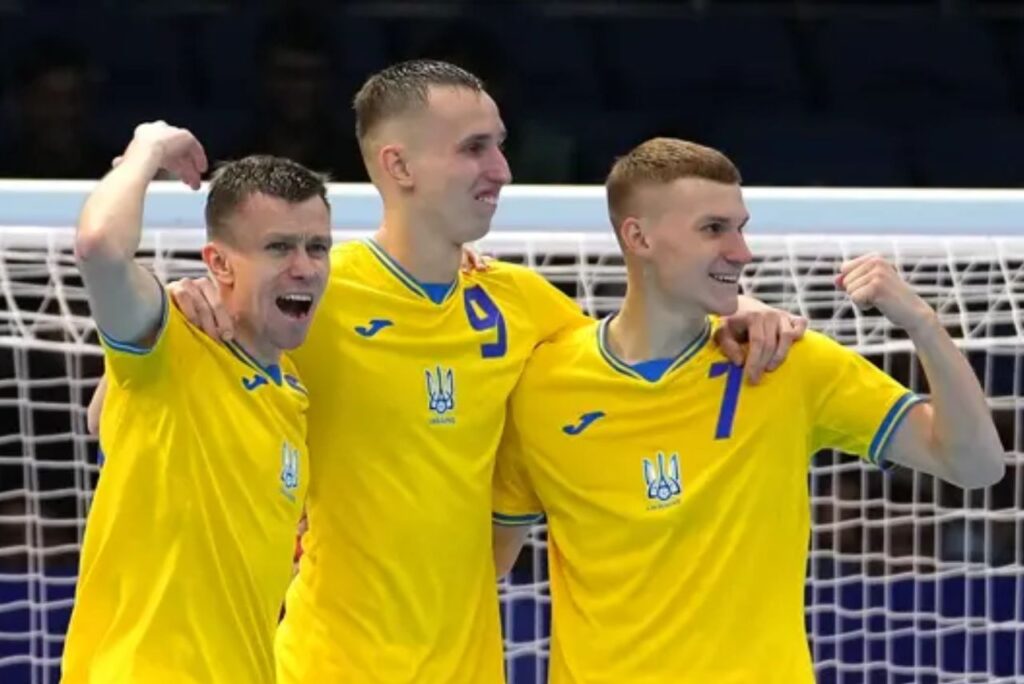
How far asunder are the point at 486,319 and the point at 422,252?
143 mm

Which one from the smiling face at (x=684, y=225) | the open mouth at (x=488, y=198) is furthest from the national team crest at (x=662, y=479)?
the open mouth at (x=488, y=198)

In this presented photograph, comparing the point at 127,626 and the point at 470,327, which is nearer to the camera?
the point at 127,626

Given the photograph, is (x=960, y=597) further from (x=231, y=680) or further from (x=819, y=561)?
(x=231, y=680)

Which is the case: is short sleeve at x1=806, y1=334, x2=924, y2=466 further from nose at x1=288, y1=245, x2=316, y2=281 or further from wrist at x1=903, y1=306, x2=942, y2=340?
nose at x1=288, y1=245, x2=316, y2=281

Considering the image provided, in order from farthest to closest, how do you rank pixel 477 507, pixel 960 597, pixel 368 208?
pixel 960 597
pixel 368 208
pixel 477 507

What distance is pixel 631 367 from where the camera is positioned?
3104 mm

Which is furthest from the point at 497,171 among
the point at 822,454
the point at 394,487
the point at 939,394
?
the point at 822,454

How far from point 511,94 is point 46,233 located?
282cm

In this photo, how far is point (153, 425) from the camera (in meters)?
2.79

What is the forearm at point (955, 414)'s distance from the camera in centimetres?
296

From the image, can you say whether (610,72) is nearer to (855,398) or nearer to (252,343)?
(855,398)

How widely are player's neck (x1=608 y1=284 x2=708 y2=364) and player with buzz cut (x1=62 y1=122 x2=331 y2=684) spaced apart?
1.67 ft

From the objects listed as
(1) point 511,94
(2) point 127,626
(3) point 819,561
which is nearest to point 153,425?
(2) point 127,626

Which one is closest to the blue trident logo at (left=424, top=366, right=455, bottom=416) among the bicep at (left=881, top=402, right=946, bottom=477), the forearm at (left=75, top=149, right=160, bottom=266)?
the forearm at (left=75, top=149, right=160, bottom=266)
